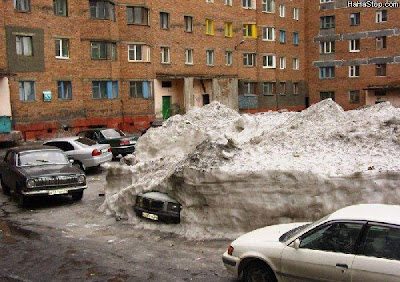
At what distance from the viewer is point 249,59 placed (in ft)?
158

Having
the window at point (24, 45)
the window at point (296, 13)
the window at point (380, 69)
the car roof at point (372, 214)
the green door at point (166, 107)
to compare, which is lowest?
the car roof at point (372, 214)

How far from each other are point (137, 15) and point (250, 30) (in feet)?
49.2

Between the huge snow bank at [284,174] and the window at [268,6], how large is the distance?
39396 millimetres

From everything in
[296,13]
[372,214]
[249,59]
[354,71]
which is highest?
[296,13]

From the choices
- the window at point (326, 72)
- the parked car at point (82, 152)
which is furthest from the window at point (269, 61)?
the parked car at point (82, 152)

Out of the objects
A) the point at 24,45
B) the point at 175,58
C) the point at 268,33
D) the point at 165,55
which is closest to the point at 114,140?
the point at 24,45

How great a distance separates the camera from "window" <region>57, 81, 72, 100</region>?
108 ft

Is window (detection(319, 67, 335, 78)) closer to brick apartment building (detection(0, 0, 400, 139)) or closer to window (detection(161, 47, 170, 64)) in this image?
brick apartment building (detection(0, 0, 400, 139))

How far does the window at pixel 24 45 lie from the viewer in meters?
30.5

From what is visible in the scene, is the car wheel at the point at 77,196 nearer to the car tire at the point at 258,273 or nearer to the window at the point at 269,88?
the car tire at the point at 258,273

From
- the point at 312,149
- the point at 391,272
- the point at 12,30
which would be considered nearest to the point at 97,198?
the point at 312,149

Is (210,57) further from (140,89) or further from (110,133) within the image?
(110,133)

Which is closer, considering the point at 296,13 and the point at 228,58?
the point at 228,58

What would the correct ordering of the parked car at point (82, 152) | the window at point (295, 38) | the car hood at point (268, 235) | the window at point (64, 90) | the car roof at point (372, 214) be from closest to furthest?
the car roof at point (372, 214) < the car hood at point (268, 235) < the parked car at point (82, 152) < the window at point (64, 90) < the window at point (295, 38)
